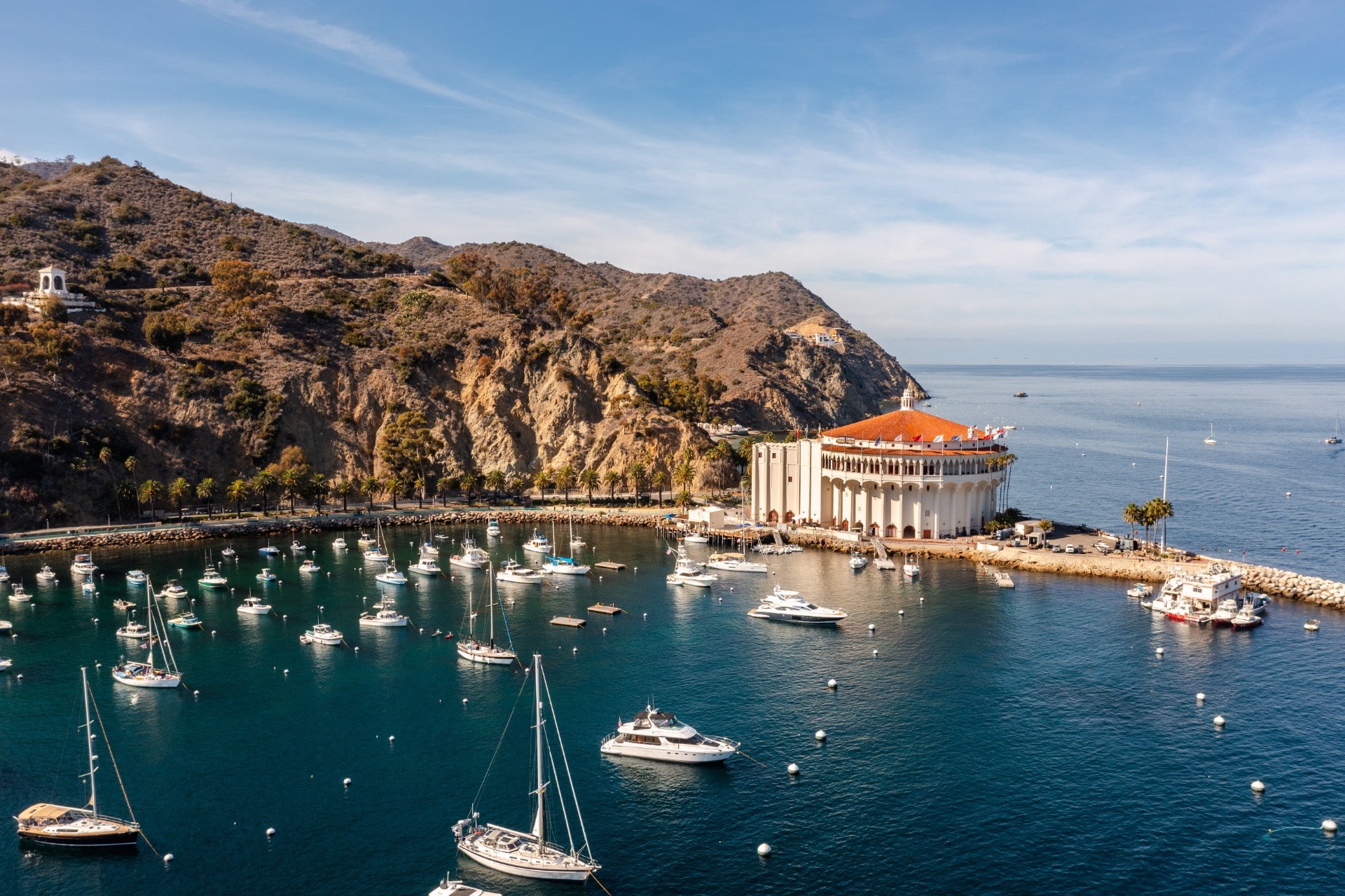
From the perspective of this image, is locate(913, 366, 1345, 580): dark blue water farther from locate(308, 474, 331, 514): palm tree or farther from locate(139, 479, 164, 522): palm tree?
locate(139, 479, 164, 522): palm tree

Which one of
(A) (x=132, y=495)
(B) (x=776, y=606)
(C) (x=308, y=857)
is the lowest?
(C) (x=308, y=857)

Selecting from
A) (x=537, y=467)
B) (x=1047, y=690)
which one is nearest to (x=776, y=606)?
(x=1047, y=690)

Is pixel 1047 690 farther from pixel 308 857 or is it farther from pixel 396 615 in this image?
pixel 396 615

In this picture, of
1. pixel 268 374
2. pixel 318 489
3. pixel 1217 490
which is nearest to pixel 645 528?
pixel 318 489

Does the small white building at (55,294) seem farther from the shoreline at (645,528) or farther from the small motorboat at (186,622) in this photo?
the small motorboat at (186,622)

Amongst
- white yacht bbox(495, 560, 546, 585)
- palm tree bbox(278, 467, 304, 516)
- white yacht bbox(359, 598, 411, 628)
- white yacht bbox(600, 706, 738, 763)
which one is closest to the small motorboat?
white yacht bbox(359, 598, 411, 628)

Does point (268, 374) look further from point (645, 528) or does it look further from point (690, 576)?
point (690, 576)
